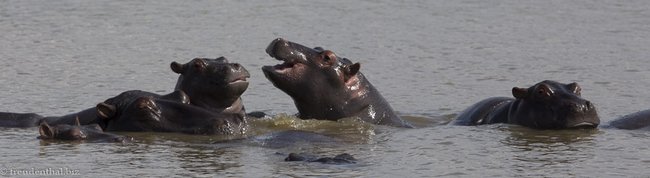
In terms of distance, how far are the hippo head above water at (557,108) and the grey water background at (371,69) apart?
113 millimetres

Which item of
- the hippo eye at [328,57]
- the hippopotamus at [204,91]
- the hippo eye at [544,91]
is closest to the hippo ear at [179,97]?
the hippopotamus at [204,91]

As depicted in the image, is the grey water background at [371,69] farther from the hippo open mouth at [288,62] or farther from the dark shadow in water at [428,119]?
the hippo open mouth at [288,62]

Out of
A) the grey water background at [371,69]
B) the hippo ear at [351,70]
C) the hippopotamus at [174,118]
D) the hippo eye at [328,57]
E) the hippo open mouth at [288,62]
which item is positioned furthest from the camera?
the hippo ear at [351,70]

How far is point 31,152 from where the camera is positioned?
928 cm

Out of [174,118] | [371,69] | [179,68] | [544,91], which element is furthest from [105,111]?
[371,69]

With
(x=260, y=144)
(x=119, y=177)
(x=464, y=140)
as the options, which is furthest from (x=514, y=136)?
(x=119, y=177)

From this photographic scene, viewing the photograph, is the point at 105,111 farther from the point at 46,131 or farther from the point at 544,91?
the point at 544,91

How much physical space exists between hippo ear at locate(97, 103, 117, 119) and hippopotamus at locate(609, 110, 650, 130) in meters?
3.61

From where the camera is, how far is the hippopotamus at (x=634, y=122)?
10.8 m

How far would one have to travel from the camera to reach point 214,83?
10.3m

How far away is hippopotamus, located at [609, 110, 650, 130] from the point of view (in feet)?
35.6

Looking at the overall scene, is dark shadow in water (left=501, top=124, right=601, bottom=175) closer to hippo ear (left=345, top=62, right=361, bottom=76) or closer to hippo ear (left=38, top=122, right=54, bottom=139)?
hippo ear (left=345, top=62, right=361, bottom=76)

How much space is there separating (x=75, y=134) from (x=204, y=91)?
110cm

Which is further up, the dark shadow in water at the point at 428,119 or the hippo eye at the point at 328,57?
the hippo eye at the point at 328,57
